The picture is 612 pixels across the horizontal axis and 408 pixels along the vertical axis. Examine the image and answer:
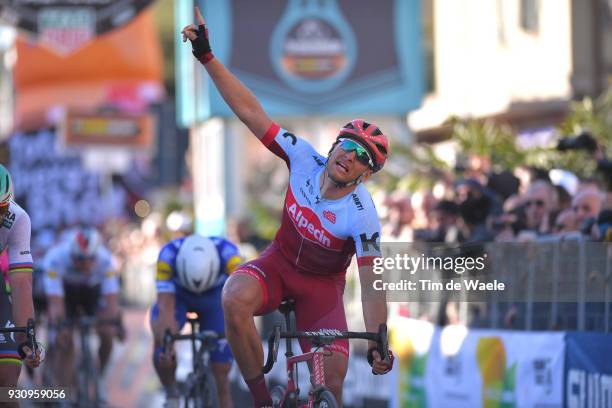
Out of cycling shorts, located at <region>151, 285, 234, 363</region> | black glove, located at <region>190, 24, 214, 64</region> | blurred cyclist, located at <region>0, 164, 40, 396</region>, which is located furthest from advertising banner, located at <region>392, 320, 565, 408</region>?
blurred cyclist, located at <region>0, 164, 40, 396</region>

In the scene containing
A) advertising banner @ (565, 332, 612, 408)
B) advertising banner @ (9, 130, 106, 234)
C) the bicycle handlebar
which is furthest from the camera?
advertising banner @ (9, 130, 106, 234)

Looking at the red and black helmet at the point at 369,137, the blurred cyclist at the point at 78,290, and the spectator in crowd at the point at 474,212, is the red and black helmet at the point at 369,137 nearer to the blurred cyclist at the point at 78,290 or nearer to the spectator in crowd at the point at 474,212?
the spectator in crowd at the point at 474,212

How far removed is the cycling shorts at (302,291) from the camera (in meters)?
9.02

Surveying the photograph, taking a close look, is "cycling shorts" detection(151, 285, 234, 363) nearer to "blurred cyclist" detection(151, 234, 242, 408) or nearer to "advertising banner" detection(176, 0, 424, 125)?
"blurred cyclist" detection(151, 234, 242, 408)

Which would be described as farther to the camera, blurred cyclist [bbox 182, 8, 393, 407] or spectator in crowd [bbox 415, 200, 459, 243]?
spectator in crowd [bbox 415, 200, 459, 243]

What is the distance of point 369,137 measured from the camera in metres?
8.80

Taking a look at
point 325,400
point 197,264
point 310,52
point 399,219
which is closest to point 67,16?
point 399,219

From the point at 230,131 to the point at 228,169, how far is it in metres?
0.79

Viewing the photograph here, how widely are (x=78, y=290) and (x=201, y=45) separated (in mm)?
8557

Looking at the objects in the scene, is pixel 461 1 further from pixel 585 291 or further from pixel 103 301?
pixel 585 291

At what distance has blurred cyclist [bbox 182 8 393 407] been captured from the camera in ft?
28.8

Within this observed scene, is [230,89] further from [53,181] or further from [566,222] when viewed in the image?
[53,181]

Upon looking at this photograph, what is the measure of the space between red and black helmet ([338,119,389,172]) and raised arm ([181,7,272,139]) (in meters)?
0.53

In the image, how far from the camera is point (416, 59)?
87.1ft
